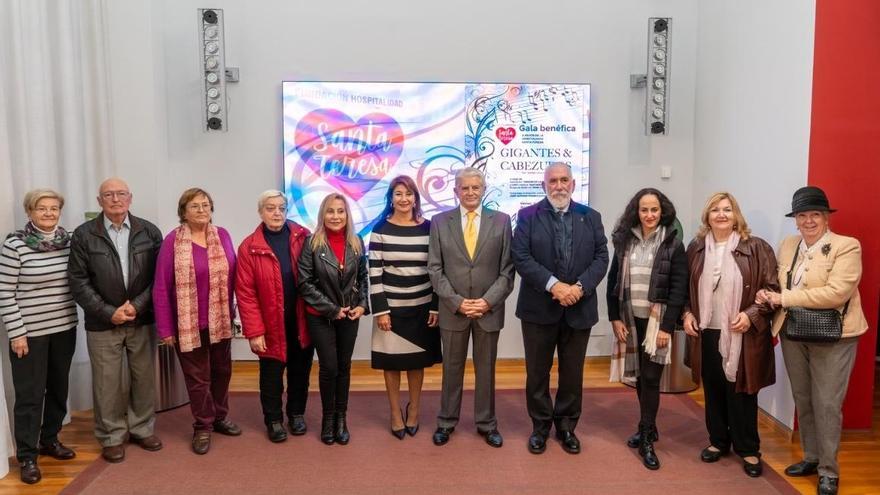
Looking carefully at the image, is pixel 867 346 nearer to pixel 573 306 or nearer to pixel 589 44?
pixel 573 306

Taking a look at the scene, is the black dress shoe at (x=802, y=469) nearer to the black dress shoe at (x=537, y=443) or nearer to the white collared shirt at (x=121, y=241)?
the black dress shoe at (x=537, y=443)

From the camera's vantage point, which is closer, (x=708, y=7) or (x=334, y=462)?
(x=334, y=462)

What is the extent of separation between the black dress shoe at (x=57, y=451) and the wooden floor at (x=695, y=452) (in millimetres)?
37

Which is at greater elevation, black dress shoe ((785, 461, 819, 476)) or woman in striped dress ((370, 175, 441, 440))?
woman in striped dress ((370, 175, 441, 440))

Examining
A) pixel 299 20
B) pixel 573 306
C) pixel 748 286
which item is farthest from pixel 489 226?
pixel 299 20

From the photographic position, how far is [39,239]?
10.7ft

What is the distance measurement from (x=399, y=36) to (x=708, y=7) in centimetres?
253

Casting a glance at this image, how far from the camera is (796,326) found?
3.07m

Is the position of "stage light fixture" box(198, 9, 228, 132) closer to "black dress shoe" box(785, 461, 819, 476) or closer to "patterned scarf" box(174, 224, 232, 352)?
"patterned scarf" box(174, 224, 232, 352)

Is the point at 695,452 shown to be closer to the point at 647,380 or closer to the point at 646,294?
the point at 647,380

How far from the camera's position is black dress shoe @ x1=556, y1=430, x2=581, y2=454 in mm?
3496

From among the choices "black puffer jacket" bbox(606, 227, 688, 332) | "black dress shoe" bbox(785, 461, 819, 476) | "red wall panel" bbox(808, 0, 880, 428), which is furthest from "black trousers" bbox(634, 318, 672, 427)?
"red wall panel" bbox(808, 0, 880, 428)

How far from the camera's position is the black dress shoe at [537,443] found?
137 inches

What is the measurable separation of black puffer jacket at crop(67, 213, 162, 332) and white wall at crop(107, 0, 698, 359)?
164cm
